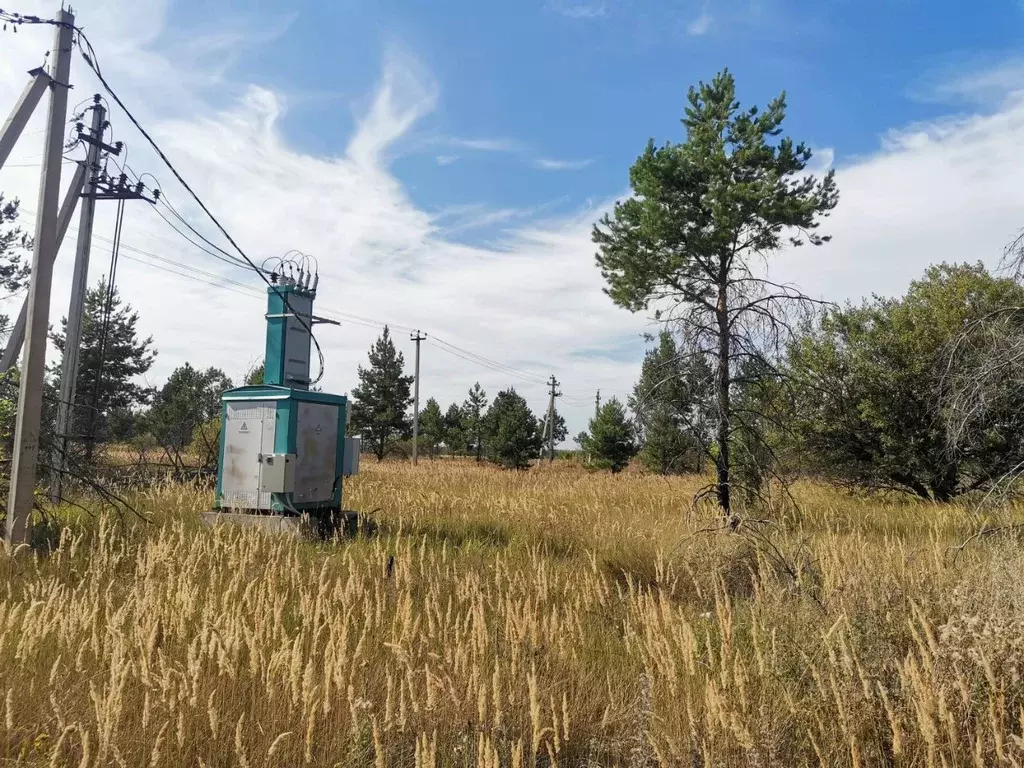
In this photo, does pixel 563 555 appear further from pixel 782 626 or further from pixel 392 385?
pixel 392 385

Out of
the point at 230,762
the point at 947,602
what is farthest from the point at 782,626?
the point at 230,762

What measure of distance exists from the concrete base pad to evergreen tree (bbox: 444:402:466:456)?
147 ft

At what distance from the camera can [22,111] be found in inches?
253

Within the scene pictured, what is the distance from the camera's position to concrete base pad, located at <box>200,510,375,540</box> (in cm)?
779

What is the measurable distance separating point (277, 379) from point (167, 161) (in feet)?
10.1

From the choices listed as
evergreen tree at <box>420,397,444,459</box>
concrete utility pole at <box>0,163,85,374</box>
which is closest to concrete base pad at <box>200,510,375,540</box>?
concrete utility pole at <box>0,163,85,374</box>

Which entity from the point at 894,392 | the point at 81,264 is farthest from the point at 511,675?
the point at 894,392

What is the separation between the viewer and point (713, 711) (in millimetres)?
2451

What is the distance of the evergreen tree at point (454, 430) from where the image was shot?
176 feet

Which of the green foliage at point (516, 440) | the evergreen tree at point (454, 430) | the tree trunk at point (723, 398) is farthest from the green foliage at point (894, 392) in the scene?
the evergreen tree at point (454, 430)

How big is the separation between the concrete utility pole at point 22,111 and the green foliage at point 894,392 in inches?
498

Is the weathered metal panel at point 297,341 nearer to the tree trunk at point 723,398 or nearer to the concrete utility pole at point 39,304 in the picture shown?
the concrete utility pole at point 39,304

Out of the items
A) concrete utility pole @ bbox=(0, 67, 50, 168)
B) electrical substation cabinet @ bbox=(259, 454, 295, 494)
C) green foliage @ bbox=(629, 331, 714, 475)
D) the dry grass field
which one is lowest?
the dry grass field

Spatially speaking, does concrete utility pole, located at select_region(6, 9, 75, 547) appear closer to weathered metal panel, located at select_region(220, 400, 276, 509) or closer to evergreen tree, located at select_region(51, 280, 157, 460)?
weathered metal panel, located at select_region(220, 400, 276, 509)
